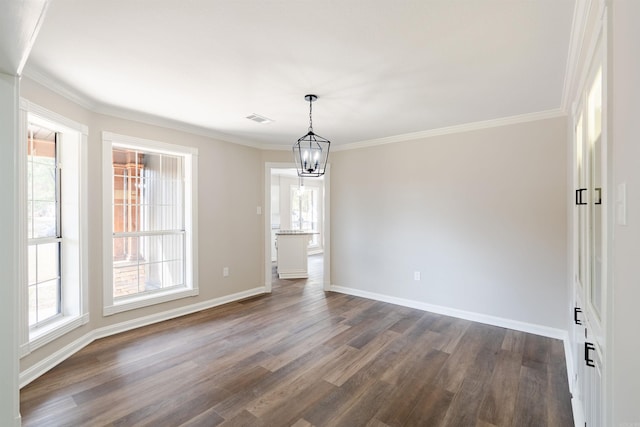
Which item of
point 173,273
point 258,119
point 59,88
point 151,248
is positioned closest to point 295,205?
point 173,273

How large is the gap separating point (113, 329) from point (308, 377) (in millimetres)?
2446

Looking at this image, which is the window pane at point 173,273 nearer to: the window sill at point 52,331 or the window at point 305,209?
the window sill at point 52,331

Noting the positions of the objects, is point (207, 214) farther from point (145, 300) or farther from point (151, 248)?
point (145, 300)

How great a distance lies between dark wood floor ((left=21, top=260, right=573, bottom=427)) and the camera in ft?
6.84

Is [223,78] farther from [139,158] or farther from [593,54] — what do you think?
[593,54]

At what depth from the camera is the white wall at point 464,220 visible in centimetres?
342

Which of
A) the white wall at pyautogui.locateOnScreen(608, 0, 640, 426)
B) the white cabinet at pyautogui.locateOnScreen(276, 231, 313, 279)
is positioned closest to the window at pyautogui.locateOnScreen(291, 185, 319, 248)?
A: the white cabinet at pyautogui.locateOnScreen(276, 231, 313, 279)

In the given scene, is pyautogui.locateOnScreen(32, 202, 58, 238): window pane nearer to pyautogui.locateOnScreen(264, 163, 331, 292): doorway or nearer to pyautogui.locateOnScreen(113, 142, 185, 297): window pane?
pyautogui.locateOnScreen(113, 142, 185, 297): window pane

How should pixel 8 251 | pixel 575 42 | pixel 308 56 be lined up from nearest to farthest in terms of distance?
pixel 8 251, pixel 575 42, pixel 308 56

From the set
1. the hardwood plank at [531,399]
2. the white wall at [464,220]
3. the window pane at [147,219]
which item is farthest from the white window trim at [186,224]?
the hardwood plank at [531,399]

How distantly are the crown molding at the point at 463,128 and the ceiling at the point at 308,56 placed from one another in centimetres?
12

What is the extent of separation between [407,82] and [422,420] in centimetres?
264

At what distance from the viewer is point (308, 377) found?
2.57 meters

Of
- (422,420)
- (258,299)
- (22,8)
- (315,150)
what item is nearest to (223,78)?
(315,150)
